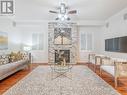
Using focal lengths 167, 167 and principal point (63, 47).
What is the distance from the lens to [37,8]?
7.73 metres

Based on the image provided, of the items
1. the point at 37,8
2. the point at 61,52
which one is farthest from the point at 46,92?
the point at 61,52

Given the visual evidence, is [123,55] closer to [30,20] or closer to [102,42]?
[102,42]

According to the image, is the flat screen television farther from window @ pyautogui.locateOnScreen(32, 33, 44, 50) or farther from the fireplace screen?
window @ pyautogui.locateOnScreen(32, 33, 44, 50)

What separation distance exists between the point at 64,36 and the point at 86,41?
1.54 meters

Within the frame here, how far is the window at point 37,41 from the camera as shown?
10.7 meters

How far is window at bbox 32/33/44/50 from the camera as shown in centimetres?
1070

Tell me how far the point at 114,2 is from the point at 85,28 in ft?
14.8

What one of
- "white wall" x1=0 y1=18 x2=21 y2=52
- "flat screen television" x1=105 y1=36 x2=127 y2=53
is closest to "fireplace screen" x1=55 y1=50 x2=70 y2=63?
"white wall" x1=0 y1=18 x2=21 y2=52

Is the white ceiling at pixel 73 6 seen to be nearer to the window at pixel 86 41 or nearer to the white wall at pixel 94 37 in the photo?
the white wall at pixel 94 37

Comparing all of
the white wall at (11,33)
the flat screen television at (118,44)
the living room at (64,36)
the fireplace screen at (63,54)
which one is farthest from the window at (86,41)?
the white wall at (11,33)

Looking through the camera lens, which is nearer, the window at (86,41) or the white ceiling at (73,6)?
the white ceiling at (73,6)

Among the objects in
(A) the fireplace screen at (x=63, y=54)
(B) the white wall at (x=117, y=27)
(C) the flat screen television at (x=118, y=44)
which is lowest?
(A) the fireplace screen at (x=63, y=54)

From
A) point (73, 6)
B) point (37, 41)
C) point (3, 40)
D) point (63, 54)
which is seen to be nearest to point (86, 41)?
point (63, 54)

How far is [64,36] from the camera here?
10.5m
